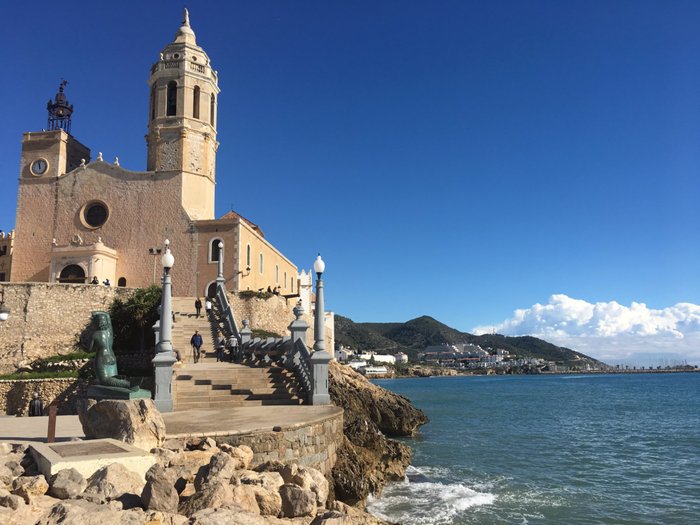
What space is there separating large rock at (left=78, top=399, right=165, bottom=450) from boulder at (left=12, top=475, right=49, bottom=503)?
2054mm

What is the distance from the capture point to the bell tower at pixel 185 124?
3525cm

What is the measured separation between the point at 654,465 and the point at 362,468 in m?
12.3

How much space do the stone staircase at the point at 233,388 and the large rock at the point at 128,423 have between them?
5333 millimetres

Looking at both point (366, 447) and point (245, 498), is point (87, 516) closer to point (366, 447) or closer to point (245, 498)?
point (245, 498)

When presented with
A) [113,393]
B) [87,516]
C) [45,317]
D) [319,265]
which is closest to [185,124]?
[45,317]

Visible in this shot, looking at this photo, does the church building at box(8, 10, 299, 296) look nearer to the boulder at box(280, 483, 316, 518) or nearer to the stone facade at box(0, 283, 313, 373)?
the stone facade at box(0, 283, 313, 373)

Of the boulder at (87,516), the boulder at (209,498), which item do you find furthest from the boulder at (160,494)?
the boulder at (87,516)

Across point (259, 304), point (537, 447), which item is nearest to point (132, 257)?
point (259, 304)

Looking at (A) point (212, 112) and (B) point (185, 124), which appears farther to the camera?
(A) point (212, 112)

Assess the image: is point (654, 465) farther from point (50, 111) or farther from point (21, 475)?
point (50, 111)

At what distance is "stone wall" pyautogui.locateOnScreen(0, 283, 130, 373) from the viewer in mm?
26578

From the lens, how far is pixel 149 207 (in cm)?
3453

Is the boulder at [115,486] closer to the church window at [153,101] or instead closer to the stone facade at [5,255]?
the church window at [153,101]

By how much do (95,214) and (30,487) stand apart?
105 feet
